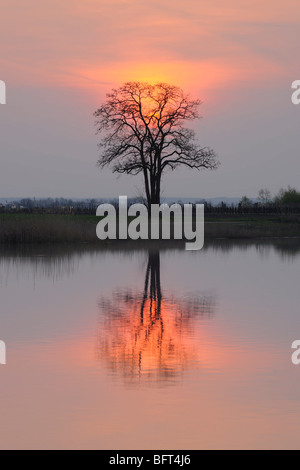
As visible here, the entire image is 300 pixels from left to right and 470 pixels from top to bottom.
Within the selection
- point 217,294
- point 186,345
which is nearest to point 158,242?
point 217,294

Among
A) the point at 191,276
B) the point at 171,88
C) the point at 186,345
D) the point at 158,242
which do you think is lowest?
the point at 186,345

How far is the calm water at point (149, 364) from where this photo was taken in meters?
8.97

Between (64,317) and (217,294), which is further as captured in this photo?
(217,294)

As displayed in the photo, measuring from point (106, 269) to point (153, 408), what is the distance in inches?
854

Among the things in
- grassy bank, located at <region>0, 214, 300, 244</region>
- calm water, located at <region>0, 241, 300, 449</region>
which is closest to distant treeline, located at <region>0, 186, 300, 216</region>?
grassy bank, located at <region>0, 214, 300, 244</region>

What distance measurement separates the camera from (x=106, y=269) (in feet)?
103

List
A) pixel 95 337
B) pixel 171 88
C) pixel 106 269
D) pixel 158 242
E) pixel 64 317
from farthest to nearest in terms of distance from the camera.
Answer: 1. pixel 171 88
2. pixel 158 242
3. pixel 106 269
4. pixel 64 317
5. pixel 95 337

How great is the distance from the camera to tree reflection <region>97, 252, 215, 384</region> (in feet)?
40.1

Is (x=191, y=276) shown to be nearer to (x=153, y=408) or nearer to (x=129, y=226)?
(x=153, y=408)

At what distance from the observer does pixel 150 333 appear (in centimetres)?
1580

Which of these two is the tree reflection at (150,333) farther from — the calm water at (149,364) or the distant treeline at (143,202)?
the distant treeline at (143,202)

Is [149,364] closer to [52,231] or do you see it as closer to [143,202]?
[52,231]

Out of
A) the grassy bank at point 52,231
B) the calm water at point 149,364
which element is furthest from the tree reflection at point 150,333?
the grassy bank at point 52,231
